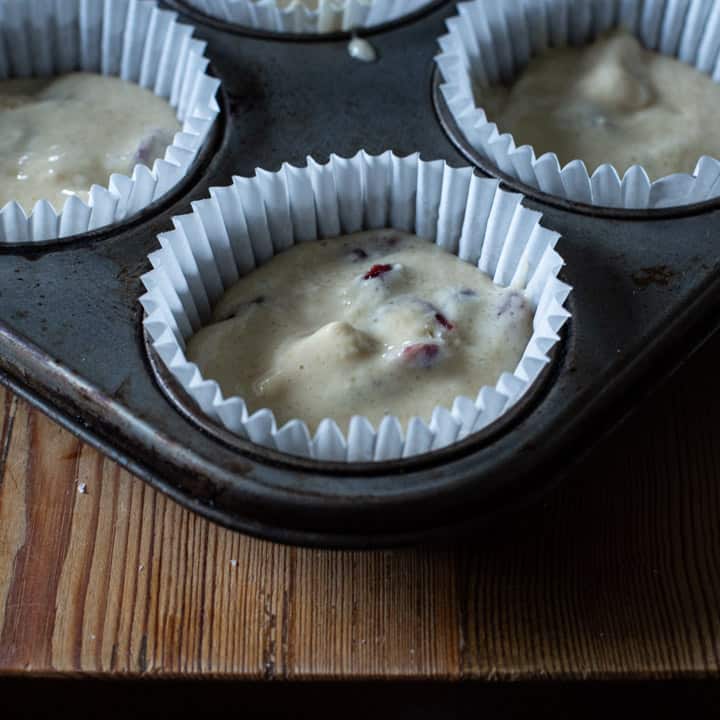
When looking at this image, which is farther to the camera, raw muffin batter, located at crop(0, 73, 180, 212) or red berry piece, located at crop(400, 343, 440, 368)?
raw muffin batter, located at crop(0, 73, 180, 212)

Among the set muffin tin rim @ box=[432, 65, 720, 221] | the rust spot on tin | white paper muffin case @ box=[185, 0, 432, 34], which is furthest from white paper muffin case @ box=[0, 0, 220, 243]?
the rust spot on tin

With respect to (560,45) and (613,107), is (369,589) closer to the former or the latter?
(613,107)

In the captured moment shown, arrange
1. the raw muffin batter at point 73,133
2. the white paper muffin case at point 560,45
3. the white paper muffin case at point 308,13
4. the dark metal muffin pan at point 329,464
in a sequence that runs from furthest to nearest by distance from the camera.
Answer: the white paper muffin case at point 308,13
the raw muffin batter at point 73,133
the white paper muffin case at point 560,45
the dark metal muffin pan at point 329,464

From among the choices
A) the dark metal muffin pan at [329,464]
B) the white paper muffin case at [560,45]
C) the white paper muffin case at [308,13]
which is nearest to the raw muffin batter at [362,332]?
the dark metal muffin pan at [329,464]

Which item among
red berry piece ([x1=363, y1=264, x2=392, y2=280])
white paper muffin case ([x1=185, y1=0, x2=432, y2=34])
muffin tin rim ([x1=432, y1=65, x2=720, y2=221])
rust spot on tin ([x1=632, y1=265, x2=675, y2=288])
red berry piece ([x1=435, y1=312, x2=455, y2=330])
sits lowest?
red berry piece ([x1=363, y1=264, x2=392, y2=280])

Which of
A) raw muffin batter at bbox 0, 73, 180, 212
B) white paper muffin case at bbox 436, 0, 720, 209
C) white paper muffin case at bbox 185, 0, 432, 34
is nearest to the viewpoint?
white paper muffin case at bbox 436, 0, 720, 209

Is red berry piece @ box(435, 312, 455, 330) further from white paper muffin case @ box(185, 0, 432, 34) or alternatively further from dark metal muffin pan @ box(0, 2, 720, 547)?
white paper muffin case @ box(185, 0, 432, 34)

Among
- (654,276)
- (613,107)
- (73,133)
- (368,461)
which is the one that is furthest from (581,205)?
(73,133)

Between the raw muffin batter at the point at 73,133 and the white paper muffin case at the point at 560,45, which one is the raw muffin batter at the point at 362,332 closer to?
the white paper muffin case at the point at 560,45
